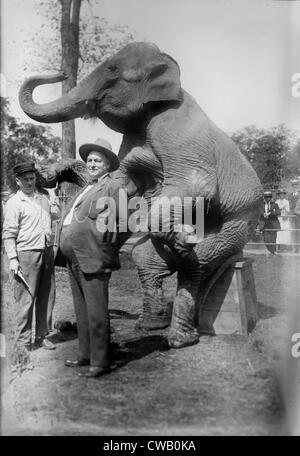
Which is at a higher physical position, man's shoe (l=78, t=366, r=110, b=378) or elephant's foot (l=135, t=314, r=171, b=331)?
elephant's foot (l=135, t=314, r=171, b=331)

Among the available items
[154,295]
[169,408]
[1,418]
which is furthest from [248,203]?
[1,418]

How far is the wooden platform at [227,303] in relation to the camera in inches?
145

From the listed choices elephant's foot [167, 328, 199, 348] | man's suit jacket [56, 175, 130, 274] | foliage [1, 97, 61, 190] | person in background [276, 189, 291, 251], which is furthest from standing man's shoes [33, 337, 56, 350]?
person in background [276, 189, 291, 251]

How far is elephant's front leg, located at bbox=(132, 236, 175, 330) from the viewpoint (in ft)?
12.7

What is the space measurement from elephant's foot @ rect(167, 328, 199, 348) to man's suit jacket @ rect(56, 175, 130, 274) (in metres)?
0.77

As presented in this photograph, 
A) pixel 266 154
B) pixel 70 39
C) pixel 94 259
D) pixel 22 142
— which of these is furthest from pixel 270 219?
pixel 94 259

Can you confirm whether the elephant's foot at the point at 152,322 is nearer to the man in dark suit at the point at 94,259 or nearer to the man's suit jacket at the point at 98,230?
the man in dark suit at the point at 94,259

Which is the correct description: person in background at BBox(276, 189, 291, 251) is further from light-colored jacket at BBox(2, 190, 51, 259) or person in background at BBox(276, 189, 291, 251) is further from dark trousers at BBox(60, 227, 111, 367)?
dark trousers at BBox(60, 227, 111, 367)

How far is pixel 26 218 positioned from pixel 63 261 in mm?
444

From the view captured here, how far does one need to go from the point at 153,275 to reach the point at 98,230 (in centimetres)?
119

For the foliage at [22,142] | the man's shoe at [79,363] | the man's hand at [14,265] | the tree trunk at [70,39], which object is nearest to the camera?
the man's shoe at [79,363]

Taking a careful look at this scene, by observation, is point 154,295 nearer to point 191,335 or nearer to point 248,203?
point 191,335

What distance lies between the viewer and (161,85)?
3498 millimetres

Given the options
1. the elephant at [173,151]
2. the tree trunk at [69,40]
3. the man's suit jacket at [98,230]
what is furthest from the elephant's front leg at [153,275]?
the tree trunk at [69,40]
